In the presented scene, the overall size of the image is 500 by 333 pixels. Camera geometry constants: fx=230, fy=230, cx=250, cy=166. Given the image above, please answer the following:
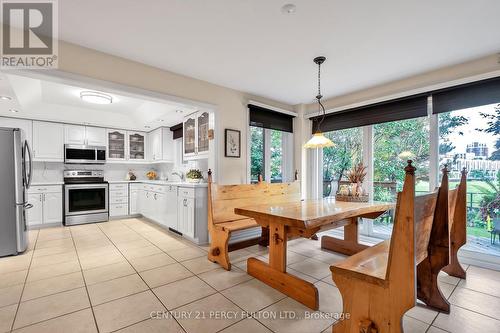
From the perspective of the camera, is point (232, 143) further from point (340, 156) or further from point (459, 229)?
point (459, 229)

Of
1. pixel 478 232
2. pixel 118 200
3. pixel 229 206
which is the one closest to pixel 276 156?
pixel 229 206

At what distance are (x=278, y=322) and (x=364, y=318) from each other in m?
0.59

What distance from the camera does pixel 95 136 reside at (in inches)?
203

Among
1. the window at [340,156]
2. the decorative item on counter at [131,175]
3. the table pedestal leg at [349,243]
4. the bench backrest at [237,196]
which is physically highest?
the window at [340,156]

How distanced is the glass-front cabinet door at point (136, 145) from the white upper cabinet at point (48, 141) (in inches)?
51.3

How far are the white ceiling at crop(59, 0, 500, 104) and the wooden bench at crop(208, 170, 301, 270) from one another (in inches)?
57.6

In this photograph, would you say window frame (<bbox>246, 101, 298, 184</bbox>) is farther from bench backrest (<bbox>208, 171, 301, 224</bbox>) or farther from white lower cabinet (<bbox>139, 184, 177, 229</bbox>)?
white lower cabinet (<bbox>139, 184, 177, 229</bbox>)

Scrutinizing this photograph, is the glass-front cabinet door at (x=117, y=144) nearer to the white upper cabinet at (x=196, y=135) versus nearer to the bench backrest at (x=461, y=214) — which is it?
the white upper cabinet at (x=196, y=135)

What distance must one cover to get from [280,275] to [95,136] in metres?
5.10

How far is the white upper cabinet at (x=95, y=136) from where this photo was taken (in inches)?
199

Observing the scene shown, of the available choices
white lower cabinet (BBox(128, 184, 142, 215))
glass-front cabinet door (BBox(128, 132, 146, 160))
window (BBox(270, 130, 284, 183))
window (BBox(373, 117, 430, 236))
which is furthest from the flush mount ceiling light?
window (BBox(373, 117, 430, 236))

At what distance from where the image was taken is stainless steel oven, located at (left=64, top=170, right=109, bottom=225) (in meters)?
4.59

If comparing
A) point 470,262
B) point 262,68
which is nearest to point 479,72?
point 470,262

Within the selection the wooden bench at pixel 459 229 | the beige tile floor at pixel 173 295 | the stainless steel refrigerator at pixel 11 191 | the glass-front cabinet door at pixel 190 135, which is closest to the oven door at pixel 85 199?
the beige tile floor at pixel 173 295
